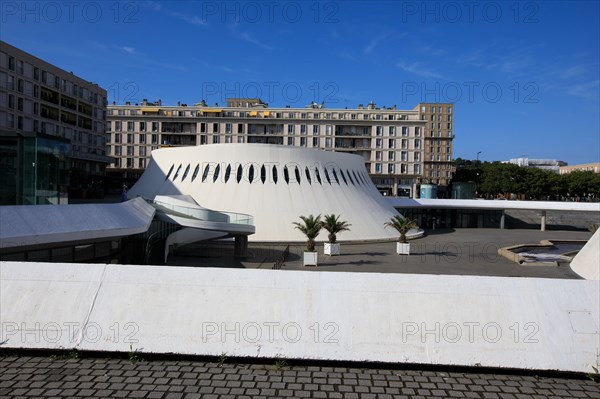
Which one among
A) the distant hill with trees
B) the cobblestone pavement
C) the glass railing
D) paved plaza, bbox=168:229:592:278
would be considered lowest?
paved plaza, bbox=168:229:592:278

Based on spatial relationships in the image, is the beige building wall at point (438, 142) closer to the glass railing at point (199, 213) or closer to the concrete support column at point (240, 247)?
the concrete support column at point (240, 247)

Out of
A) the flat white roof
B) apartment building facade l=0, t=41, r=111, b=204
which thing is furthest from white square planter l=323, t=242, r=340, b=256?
the flat white roof

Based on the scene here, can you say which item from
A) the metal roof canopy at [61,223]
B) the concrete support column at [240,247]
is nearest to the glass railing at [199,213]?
the concrete support column at [240,247]

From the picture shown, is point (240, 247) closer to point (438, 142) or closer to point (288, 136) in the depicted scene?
point (288, 136)

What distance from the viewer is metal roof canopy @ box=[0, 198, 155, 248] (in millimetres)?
10789

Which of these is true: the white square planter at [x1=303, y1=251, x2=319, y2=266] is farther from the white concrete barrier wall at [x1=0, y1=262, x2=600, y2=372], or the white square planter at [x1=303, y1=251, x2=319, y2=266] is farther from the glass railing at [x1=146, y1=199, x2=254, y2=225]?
the white concrete barrier wall at [x1=0, y1=262, x2=600, y2=372]

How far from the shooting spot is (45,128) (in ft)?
192

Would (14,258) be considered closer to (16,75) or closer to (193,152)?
(193,152)

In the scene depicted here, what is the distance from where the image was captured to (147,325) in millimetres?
7289

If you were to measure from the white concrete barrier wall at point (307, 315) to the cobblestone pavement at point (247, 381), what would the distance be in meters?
0.22

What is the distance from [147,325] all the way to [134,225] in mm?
8198

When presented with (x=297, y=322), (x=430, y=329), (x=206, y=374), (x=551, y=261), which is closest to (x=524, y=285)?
(x=430, y=329)

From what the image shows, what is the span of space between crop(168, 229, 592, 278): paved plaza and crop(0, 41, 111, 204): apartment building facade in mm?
10043

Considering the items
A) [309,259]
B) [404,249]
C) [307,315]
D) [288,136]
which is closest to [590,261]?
[307,315]
